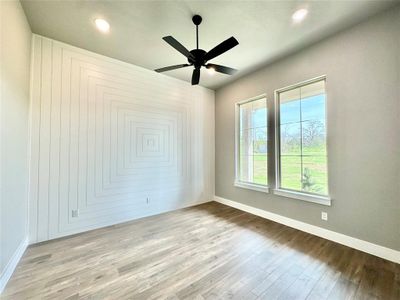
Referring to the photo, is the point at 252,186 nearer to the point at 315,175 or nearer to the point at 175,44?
the point at 315,175

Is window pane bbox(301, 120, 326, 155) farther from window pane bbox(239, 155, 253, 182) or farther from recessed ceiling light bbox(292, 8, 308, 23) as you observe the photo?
recessed ceiling light bbox(292, 8, 308, 23)

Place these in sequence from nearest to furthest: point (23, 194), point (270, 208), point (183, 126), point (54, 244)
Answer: point (23, 194) < point (54, 244) < point (270, 208) < point (183, 126)

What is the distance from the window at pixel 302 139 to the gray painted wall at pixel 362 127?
0.17m

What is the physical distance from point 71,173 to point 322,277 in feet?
12.0

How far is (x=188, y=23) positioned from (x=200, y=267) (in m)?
3.12

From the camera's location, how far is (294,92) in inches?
127

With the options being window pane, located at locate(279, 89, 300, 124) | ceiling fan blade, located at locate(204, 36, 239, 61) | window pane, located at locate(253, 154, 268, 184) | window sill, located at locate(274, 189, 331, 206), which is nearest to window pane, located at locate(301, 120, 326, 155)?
window pane, located at locate(279, 89, 300, 124)

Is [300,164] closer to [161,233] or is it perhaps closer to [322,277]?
[322,277]

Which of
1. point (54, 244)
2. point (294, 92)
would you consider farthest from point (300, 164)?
point (54, 244)

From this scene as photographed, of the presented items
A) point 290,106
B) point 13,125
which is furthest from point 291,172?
point 13,125

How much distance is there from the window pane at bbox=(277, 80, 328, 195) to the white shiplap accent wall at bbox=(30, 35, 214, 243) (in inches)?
81.7

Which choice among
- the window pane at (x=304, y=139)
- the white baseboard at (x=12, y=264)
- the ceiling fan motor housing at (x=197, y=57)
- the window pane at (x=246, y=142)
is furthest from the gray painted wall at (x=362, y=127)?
the white baseboard at (x=12, y=264)

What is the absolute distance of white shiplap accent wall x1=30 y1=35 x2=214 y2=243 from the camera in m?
2.65

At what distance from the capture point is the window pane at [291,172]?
315 centimetres
